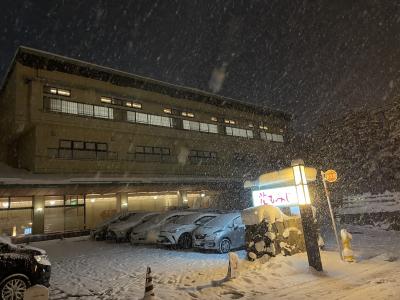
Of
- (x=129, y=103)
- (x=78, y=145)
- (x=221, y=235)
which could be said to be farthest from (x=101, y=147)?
(x=221, y=235)

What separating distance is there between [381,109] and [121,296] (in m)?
22.6

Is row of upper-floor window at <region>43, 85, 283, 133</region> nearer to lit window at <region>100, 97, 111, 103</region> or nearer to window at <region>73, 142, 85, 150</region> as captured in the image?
lit window at <region>100, 97, 111, 103</region>

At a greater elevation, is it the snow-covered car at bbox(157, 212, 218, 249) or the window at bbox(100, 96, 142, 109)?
the window at bbox(100, 96, 142, 109)

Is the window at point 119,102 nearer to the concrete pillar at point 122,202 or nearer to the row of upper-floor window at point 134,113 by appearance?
the row of upper-floor window at point 134,113

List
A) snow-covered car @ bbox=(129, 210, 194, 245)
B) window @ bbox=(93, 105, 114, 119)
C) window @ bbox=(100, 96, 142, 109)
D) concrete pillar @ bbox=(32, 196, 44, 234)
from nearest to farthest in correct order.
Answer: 1. snow-covered car @ bbox=(129, 210, 194, 245)
2. concrete pillar @ bbox=(32, 196, 44, 234)
3. window @ bbox=(93, 105, 114, 119)
4. window @ bbox=(100, 96, 142, 109)

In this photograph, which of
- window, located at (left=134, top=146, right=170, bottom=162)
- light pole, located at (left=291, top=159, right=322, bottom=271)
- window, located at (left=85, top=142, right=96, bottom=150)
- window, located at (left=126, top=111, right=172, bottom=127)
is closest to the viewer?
light pole, located at (left=291, top=159, right=322, bottom=271)

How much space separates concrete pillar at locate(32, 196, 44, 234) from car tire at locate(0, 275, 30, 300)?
1654 cm

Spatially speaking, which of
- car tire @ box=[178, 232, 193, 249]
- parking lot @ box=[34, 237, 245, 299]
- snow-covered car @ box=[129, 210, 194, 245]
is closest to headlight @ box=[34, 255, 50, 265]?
parking lot @ box=[34, 237, 245, 299]

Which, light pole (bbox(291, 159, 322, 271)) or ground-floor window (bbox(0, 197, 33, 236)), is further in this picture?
ground-floor window (bbox(0, 197, 33, 236))

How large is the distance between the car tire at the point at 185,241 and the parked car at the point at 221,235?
3.76 ft

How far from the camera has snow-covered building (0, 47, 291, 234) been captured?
22500 millimetres

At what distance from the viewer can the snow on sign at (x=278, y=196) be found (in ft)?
33.7

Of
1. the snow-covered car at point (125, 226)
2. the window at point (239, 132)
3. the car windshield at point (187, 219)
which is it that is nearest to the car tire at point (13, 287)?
the car windshield at point (187, 219)

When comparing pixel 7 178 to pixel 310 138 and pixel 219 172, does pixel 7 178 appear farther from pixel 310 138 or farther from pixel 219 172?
pixel 310 138
